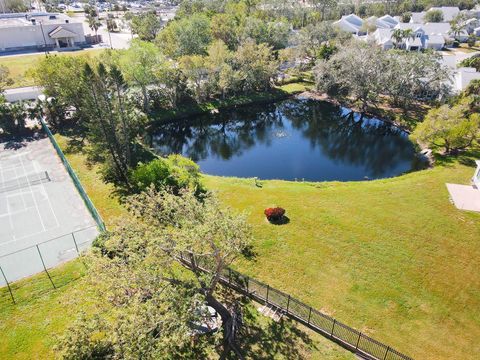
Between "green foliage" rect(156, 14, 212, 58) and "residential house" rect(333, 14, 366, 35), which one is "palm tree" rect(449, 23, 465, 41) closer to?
"residential house" rect(333, 14, 366, 35)

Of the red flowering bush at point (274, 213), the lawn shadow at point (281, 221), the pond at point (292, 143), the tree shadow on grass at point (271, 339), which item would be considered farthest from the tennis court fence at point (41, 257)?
the pond at point (292, 143)

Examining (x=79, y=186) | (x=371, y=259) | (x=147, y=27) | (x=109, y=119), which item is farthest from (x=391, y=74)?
(x=147, y=27)

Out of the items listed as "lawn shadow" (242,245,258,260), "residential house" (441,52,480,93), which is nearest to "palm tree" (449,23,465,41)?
"residential house" (441,52,480,93)

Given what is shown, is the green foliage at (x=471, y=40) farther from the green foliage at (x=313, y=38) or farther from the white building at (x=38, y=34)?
the white building at (x=38, y=34)

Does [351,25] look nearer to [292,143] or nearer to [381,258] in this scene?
[292,143]

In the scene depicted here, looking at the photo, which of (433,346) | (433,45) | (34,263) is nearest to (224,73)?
(34,263)

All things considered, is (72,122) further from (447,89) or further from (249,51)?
(447,89)

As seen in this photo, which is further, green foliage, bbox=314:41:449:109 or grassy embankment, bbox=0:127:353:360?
green foliage, bbox=314:41:449:109
